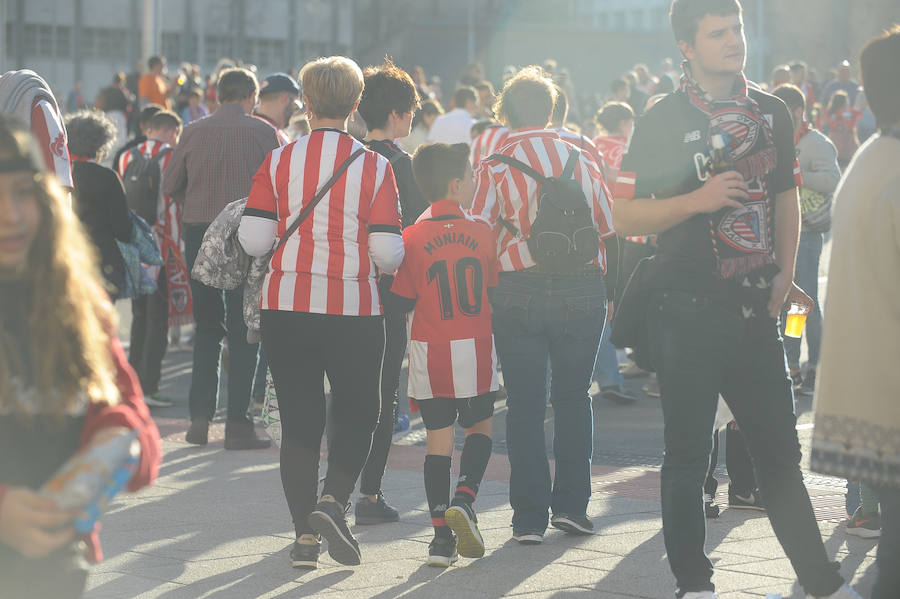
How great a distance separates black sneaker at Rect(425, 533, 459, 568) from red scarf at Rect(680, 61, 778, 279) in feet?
5.68

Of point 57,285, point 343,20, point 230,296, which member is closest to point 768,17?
point 343,20

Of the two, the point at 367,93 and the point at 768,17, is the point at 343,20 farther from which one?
the point at 367,93

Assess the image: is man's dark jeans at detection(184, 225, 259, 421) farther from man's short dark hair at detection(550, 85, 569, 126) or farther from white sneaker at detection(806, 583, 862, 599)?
white sneaker at detection(806, 583, 862, 599)

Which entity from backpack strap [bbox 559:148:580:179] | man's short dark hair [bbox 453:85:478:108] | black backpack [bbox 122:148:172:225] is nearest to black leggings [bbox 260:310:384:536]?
backpack strap [bbox 559:148:580:179]

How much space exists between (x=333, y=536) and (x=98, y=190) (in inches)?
157

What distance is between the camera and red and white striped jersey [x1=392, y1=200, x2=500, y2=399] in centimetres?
588

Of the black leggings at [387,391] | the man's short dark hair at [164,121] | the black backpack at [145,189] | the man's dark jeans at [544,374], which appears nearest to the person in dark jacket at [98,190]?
the black backpack at [145,189]

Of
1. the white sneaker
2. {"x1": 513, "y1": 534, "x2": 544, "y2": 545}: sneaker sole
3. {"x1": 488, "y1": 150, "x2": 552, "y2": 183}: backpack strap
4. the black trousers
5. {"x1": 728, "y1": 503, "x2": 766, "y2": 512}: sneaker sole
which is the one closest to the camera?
the white sneaker

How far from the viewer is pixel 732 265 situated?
459cm

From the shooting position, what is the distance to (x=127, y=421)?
9.23ft

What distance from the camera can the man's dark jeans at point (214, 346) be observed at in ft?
27.3

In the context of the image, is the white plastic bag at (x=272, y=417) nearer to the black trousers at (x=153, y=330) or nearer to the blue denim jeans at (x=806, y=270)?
the black trousers at (x=153, y=330)

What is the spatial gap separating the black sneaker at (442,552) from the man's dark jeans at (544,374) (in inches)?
16.9

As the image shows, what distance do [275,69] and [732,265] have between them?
63214 mm
